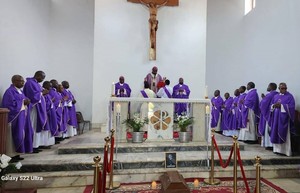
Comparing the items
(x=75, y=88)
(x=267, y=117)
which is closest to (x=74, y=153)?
(x=75, y=88)

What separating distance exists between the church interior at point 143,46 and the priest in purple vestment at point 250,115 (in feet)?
1.14

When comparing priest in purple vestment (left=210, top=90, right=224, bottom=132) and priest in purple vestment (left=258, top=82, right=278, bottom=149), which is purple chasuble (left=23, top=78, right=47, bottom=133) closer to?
priest in purple vestment (left=258, top=82, right=278, bottom=149)

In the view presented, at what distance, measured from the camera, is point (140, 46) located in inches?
322

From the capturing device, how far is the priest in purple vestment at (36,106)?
4664 millimetres

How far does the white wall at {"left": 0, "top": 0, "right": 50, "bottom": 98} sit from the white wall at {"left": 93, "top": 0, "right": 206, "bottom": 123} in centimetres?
187

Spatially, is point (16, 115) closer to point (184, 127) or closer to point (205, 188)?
point (184, 127)

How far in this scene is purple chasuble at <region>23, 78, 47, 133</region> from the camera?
15.3 feet

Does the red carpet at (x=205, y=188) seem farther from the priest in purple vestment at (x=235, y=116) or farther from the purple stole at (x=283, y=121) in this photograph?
the priest in purple vestment at (x=235, y=116)

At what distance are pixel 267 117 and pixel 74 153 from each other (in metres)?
4.93

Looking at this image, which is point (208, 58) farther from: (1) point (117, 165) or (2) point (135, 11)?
(1) point (117, 165)

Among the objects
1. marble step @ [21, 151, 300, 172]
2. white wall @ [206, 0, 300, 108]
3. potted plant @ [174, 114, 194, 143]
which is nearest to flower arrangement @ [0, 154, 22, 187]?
marble step @ [21, 151, 300, 172]

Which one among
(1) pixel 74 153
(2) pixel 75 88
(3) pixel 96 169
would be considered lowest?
(1) pixel 74 153

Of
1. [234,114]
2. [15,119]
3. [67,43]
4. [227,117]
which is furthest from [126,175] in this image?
[67,43]

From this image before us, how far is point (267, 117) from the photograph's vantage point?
5527 mm
